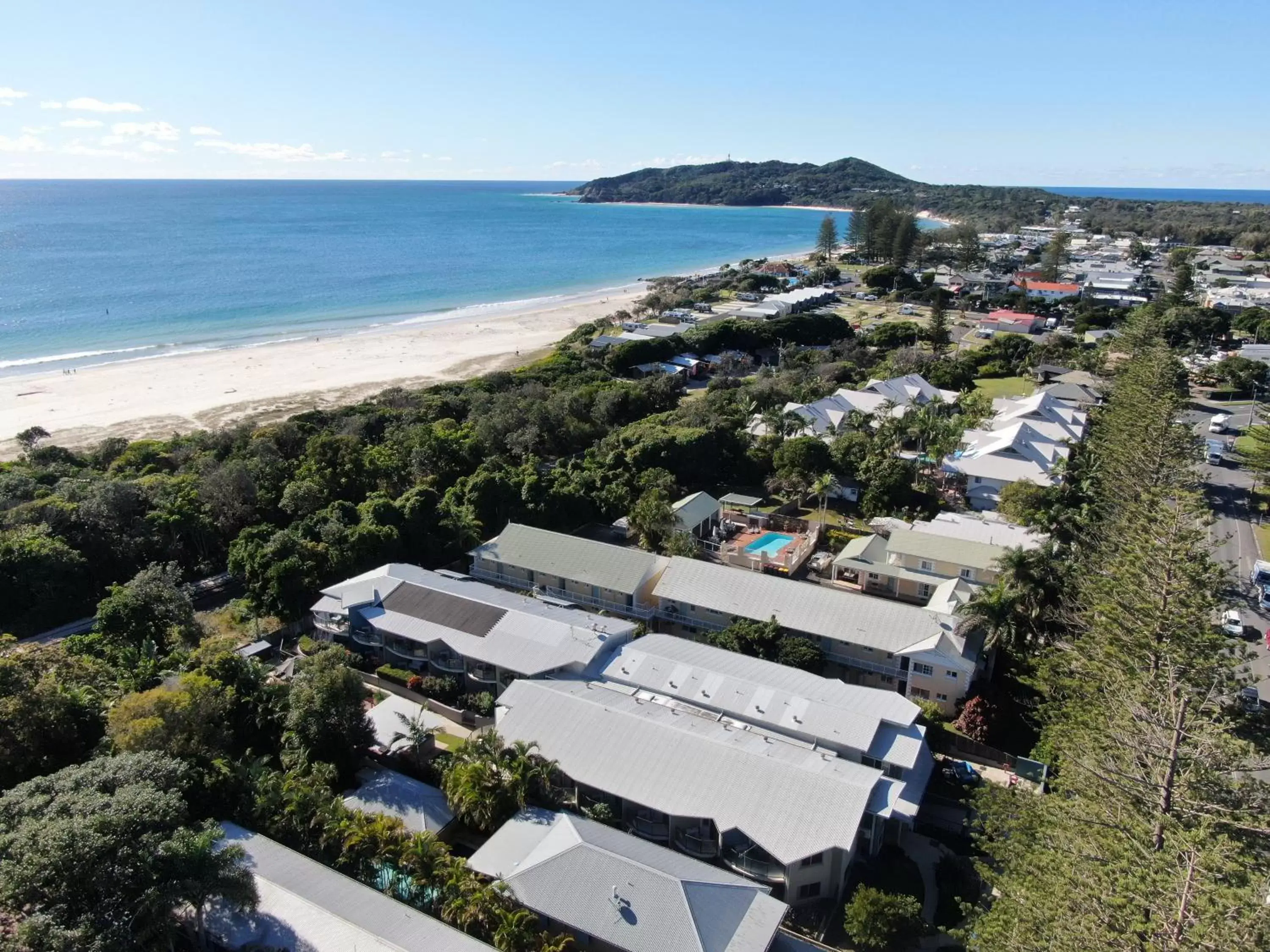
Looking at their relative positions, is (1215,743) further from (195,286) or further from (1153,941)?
(195,286)

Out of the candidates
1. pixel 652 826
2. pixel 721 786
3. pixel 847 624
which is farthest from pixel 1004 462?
pixel 652 826

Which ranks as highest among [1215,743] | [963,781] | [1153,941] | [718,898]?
[1215,743]

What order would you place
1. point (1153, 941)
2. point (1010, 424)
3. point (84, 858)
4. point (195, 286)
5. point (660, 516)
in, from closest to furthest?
1. point (1153, 941)
2. point (84, 858)
3. point (660, 516)
4. point (1010, 424)
5. point (195, 286)

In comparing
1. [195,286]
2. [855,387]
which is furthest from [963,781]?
[195,286]

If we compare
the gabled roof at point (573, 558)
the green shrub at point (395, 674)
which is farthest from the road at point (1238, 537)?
the green shrub at point (395, 674)

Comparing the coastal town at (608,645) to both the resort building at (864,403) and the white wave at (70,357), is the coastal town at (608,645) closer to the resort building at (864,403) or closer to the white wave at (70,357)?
the resort building at (864,403)

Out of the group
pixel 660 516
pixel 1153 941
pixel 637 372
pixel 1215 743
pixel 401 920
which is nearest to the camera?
pixel 1153 941
